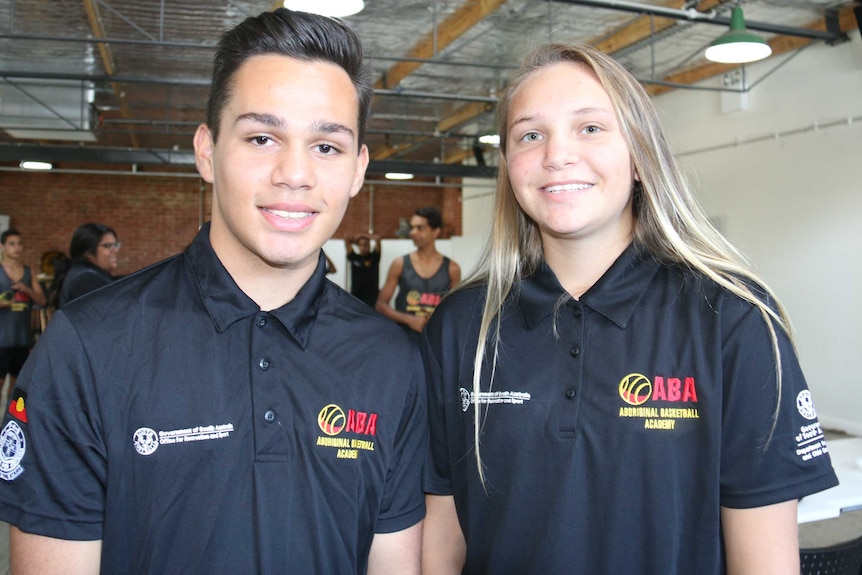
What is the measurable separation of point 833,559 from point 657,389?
33.2 inches

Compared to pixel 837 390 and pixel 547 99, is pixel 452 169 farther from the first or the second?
pixel 547 99

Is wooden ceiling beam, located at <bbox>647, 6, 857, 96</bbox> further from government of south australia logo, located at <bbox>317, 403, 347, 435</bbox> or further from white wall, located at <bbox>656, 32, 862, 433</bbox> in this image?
government of south australia logo, located at <bbox>317, 403, 347, 435</bbox>

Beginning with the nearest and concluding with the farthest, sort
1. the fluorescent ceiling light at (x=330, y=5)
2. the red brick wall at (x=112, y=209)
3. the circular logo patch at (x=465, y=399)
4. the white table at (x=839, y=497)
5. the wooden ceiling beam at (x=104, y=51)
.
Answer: the circular logo patch at (x=465, y=399) → the white table at (x=839, y=497) → the fluorescent ceiling light at (x=330, y=5) → the wooden ceiling beam at (x=104, y=51) → the red brick wall at (x=112, y=209)

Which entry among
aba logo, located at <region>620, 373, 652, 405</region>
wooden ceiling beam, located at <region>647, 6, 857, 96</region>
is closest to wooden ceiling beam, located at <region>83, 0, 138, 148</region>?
wooden ceiling beam, located at <region>647, 6, 857, 96</region>

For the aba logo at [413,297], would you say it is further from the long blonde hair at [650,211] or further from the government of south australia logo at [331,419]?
the government of south australia logo at [331,419]

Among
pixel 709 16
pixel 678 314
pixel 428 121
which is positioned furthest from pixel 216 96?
pixel 428 121

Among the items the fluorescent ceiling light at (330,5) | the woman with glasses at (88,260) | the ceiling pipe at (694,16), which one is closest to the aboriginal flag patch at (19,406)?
the fluorescent ceiling light at (330,5)

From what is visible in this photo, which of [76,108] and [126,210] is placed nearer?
[76,108]

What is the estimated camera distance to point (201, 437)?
4.16ft

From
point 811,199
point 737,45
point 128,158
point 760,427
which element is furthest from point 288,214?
point 128,158

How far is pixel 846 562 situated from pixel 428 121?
10.6 metres

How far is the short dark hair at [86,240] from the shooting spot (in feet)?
16.0

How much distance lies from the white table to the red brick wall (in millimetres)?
12596

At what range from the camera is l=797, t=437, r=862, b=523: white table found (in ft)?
7.44
